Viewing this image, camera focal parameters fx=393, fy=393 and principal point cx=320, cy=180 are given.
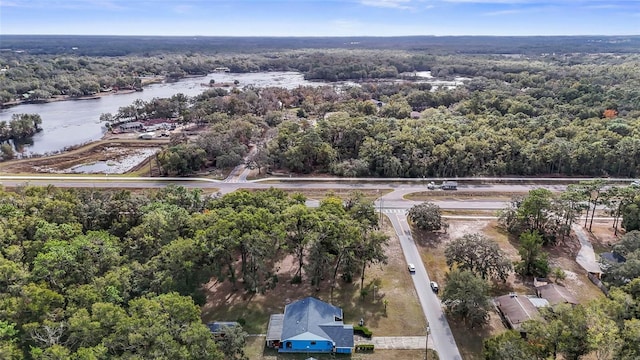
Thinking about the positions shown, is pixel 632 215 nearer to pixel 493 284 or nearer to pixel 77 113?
pixel 493 284

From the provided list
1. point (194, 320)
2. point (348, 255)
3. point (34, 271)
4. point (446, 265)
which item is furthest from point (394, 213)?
point (34, 271)

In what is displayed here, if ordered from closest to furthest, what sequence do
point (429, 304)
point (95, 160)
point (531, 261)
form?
point (429, 304)
point (531, 261)
point (95, 160)

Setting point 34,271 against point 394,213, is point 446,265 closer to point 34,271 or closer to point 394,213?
A: point 394,213

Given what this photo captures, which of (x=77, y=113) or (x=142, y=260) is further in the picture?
(x=77, y=113)

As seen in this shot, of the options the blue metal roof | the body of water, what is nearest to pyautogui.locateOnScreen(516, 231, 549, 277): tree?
the blue metal roof

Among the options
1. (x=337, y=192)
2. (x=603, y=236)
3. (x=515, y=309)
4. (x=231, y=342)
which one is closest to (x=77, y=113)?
(x=337, y=192)

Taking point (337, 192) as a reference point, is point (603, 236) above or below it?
below

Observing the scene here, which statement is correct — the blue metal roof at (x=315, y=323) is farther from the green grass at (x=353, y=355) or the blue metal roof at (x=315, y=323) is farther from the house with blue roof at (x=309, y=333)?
the green grass at (x=353, y=355)
